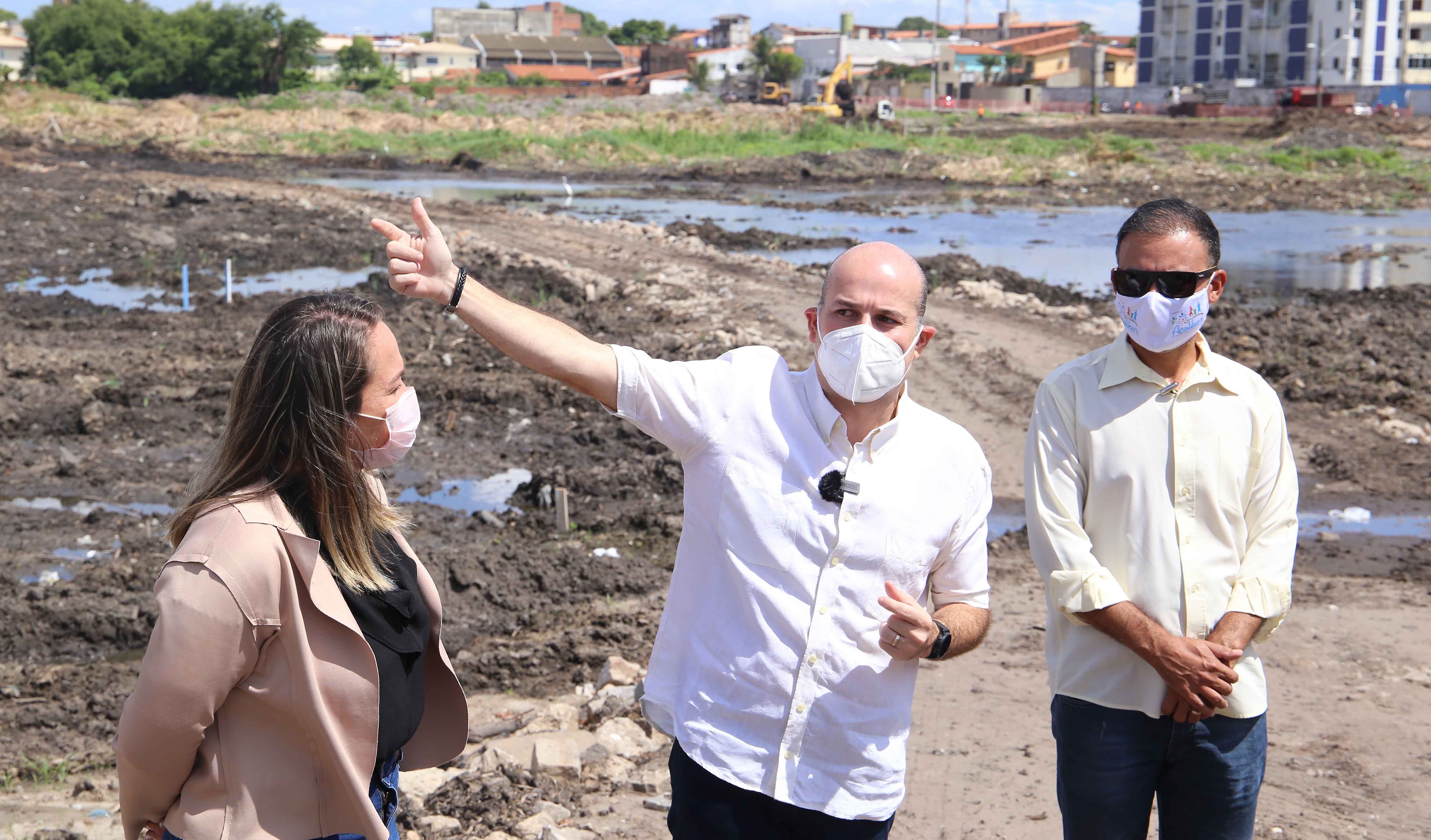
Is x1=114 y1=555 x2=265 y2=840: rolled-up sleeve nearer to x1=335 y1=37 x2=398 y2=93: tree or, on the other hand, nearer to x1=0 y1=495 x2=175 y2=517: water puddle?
x1=0 y1=495 x2=175 y2=517: water puddle

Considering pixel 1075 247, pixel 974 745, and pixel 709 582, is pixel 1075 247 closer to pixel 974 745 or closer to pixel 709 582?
pixel 974 745

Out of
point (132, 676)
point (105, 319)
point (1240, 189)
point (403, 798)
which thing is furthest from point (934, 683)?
point (1240, 189)

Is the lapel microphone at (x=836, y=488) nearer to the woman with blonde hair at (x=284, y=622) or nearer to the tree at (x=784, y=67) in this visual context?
the woman with blonde hair at (x=284, y=622)

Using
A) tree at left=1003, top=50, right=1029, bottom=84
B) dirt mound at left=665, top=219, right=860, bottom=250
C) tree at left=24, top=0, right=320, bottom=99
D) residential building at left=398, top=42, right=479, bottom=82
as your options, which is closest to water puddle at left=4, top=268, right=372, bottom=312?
dirt mound at left=665, top=219, right=860, bottom=250

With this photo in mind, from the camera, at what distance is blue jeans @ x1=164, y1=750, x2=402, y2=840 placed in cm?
243

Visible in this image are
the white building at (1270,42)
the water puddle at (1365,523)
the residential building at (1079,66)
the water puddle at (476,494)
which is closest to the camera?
the water puddle at (1365,523)

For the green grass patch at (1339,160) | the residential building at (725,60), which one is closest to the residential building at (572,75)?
the residential building at (725,60)

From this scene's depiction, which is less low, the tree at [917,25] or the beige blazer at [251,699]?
the tree at [917,25]

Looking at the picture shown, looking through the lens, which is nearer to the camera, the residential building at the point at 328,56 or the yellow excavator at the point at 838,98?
the yellow excavator at the point at 838,98

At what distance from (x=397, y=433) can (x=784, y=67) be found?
Result: 317 feet

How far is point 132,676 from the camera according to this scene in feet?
19.8

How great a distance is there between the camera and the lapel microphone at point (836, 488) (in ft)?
8.29

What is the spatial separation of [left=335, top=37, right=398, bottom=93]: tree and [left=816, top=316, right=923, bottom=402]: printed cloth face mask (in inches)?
2896

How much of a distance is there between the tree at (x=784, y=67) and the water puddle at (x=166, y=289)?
80.3 meters
